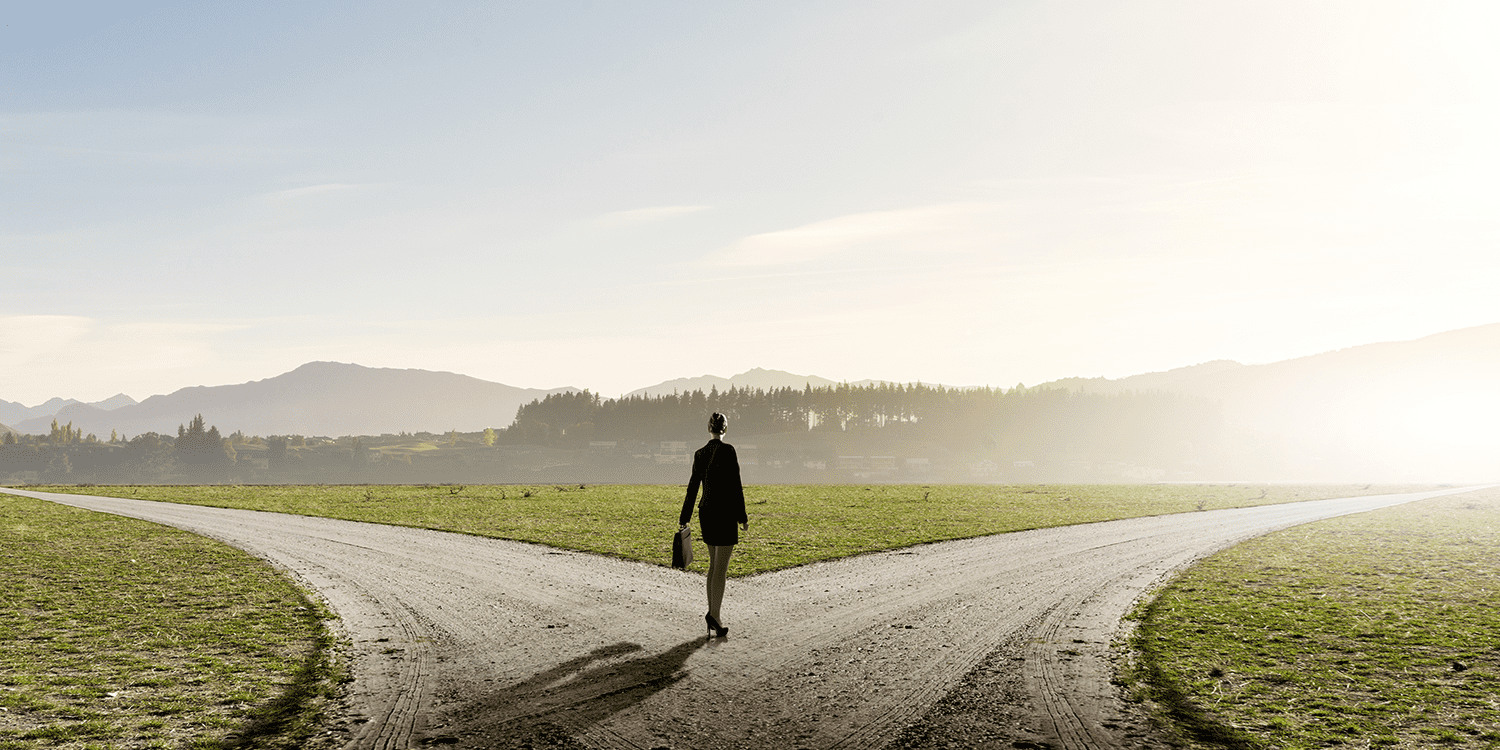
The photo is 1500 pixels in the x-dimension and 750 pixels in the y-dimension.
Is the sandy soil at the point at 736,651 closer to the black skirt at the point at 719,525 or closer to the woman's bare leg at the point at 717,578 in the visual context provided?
the woman's bare leg at the point at 717,578

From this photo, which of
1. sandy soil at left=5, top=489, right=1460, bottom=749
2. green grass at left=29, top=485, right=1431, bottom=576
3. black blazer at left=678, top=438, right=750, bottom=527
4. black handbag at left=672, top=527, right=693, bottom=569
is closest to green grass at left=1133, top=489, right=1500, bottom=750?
sandy soil at left=5, top=489, right=1460, bottom=749

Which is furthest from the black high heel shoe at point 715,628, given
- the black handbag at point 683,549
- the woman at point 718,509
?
the black handbag at point 683,549

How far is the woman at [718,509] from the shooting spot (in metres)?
11.0

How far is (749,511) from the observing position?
1227 inches

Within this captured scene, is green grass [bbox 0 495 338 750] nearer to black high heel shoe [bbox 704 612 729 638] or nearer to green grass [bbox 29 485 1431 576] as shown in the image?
black high heel shoe [bbox 704 612 729 638]

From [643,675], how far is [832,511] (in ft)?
80.1

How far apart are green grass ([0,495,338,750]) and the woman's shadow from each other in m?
1.70

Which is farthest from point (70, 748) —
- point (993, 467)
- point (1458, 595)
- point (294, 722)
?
point (993, 467)

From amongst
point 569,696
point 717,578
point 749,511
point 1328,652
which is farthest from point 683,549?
point 749,511

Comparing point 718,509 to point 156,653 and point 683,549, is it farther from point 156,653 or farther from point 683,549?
point 156,653

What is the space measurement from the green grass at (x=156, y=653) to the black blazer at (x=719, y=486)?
5067mm

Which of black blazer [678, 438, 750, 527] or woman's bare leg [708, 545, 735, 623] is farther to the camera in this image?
black blazer [678, 438, 750, 527]

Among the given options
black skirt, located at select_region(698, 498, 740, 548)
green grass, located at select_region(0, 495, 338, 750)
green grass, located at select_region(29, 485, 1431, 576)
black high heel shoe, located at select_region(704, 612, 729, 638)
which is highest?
black skirt, located at select_region(698, 498, 740, 548)

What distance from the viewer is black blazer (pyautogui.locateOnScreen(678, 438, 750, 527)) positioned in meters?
11.1
